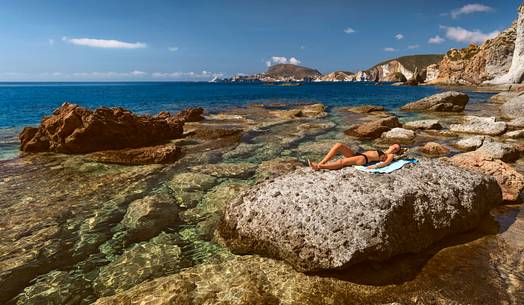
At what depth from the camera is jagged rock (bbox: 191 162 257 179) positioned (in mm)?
15148

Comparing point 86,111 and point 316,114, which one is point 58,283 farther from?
point 316,114

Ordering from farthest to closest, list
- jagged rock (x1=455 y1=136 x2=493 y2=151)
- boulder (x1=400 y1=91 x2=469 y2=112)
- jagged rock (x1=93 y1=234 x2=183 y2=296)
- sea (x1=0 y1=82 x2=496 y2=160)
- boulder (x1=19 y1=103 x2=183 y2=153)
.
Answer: boulder (x1=400 y1=91 x2=469 y2=112) < sea (x1=0 y1=82 x2=496 y2=160) < jagged rock (x1=455 y1=136 x2=493 y2=151) < boulder (x1=19 y1=103 x2=183 y2=153) < jagged rock (x1=93 y1=234 x2=183 y2=296)

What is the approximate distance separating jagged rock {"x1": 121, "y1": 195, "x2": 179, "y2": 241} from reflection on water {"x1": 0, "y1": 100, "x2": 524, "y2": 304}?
0.12ft

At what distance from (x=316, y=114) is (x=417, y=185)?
31.3m

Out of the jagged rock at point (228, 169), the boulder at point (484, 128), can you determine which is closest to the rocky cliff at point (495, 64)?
the boulder at point (484, 128)

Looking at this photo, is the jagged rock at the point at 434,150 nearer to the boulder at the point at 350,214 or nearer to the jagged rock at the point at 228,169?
the boulder at the point at 350,214

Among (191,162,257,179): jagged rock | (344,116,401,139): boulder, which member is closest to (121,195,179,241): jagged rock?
(191,162,257,179): jagged rock

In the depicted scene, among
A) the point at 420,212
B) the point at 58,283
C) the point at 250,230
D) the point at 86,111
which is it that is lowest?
the point at 58,283

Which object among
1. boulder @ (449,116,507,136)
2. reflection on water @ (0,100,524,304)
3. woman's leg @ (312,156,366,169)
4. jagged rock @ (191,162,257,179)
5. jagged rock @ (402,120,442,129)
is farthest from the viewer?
jagged rock @ (402,120,442,129)

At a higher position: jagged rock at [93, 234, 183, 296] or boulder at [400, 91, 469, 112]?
boulder at [400, 91, 469, 112]

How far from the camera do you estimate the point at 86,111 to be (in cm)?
2095

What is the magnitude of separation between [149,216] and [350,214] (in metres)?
6.93

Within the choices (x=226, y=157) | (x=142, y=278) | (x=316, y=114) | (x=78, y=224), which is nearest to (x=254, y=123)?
(x=316, y=114)

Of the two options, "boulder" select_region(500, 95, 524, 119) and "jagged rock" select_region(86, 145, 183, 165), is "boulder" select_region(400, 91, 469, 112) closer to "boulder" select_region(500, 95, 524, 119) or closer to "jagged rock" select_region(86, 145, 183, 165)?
"boulder" select_region(500, 95, 524, 119)
